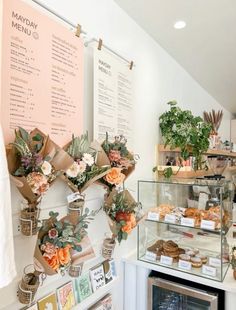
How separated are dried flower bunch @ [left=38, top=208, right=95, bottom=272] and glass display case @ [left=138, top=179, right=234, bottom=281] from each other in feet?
3.02

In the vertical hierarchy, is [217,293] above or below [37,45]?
below

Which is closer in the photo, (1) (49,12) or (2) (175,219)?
(1) (49,12)

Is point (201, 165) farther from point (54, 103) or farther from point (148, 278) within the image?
point (54, 103)

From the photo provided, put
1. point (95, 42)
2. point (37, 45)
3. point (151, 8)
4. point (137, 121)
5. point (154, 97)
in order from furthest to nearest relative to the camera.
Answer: point (154, 97) < point (137, 121) < point (151, 8) < point (95, 42) < point (37, 45)

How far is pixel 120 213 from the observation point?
153 cm

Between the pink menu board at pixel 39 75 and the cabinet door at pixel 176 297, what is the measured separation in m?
1.28

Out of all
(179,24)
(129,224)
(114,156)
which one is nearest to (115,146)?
(114,156)

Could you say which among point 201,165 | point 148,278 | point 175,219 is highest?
point 201,165

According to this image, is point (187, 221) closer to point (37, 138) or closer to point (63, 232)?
point (63, 232)

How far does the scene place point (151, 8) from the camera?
2006 mm

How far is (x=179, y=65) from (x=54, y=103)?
210cm

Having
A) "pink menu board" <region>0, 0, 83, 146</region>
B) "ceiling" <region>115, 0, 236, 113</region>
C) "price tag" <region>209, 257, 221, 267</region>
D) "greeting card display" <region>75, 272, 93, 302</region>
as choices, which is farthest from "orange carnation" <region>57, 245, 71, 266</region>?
"ceiling" <region>115, 0, 236, 113</region>

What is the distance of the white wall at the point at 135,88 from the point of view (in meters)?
1.29

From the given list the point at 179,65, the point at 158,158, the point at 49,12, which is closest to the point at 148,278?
the point at 158,158
